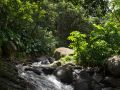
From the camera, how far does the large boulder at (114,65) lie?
8848 mm

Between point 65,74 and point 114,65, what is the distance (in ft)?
8.00

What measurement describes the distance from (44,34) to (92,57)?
11768mm

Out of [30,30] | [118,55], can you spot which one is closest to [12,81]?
[118,55]

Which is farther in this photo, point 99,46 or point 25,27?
point 25,27

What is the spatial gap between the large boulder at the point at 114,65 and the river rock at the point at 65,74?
1.85m

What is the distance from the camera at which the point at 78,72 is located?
391 inches

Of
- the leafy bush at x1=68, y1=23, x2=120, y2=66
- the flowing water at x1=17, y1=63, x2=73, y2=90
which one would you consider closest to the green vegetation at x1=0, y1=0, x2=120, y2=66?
the leafy bush at x1=68, y1=23, x2=120, y2=66

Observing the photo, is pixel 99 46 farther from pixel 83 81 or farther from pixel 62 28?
pixel 62 28

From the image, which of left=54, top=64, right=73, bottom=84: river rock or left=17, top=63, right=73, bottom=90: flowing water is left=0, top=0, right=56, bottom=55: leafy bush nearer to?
left=17, top=63, right=73, bottom=90: flowing water

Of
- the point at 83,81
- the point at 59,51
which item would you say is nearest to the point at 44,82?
the point at 83,81

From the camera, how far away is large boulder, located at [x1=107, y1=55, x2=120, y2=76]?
885 cm

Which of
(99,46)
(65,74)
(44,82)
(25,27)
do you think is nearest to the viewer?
(99,46)

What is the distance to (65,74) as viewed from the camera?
1052cm

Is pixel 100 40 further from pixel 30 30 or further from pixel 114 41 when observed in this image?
pixel 30 30
